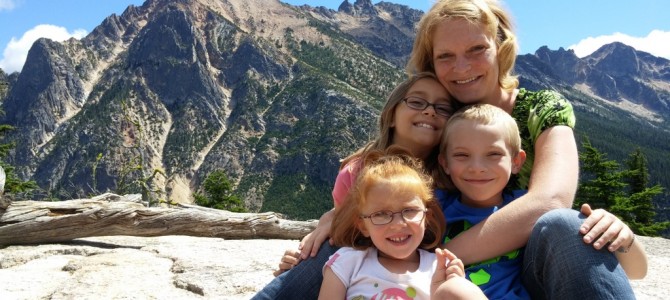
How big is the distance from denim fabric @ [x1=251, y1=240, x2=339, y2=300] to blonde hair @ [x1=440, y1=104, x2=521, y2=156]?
35.1 inches

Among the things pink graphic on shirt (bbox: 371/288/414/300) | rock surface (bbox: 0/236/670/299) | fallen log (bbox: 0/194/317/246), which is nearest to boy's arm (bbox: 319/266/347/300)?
pink graphic on shirt (bbox: 371/288/414/300)

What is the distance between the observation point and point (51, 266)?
5.52m

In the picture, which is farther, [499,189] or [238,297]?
[238,297]

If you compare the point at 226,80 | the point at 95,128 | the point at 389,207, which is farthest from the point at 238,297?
the point at 226,80

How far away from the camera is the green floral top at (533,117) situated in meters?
2.79

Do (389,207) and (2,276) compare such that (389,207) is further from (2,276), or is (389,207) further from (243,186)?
(243,186)

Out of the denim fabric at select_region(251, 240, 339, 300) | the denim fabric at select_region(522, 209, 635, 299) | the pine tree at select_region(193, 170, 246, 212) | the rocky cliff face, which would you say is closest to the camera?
the denim fabric at select_region(522, 209, 635, 299)

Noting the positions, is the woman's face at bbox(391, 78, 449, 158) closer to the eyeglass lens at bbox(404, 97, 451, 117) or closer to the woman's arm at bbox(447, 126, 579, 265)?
the eyeglass lens at bbox(404, 97, 451, 117)

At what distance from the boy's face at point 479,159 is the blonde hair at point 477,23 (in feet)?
2.00

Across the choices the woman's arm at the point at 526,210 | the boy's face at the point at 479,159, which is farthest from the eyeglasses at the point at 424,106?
the woman's arm at the point at 526,210

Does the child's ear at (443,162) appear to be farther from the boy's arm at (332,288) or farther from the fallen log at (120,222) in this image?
the fallen log at (120,222)

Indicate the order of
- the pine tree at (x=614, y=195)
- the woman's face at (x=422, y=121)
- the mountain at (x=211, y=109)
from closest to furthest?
the woman's face at (x=422, y=121), the pine tree at (x=614, y=195), the mountain at (x=211, y=109)

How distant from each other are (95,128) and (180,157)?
2118 centimetres

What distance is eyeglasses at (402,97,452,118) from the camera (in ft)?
10.0
